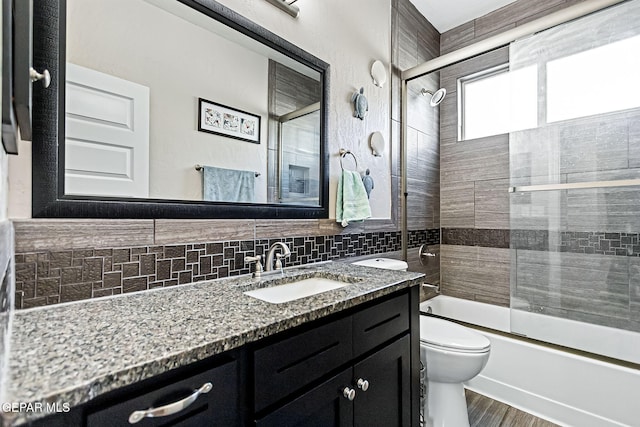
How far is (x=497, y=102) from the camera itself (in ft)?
8.31

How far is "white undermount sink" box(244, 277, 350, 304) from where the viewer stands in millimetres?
1203

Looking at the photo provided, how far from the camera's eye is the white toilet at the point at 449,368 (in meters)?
1.50

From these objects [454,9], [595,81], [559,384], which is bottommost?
[559,384]

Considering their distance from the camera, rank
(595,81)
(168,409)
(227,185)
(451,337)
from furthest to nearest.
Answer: (595,81) → (451,337) → (227,185) → (168,409)

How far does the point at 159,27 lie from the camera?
109 cm

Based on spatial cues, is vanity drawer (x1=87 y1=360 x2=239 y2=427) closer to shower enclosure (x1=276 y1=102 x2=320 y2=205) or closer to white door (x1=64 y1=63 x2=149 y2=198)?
white door (x1=64 y1=63 x2=149 y2=198)

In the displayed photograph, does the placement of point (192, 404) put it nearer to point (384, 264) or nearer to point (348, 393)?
point (348, 393)

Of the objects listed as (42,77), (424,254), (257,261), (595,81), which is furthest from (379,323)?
(595,81)

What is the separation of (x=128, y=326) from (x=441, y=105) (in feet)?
9.25

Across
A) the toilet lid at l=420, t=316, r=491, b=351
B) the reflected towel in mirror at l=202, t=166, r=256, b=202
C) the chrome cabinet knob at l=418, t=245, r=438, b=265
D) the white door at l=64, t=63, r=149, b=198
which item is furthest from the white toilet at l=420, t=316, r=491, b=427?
the white door at l=64, t=63, r=149, b=198

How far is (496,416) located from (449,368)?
594 millimetres

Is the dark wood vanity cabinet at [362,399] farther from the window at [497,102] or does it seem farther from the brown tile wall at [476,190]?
the window at [497,102]

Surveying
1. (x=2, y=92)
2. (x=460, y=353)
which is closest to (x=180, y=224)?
(x=2, y=92)

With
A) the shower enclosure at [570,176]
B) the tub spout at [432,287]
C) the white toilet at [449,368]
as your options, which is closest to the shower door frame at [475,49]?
the shower enclosure at [570,176]
